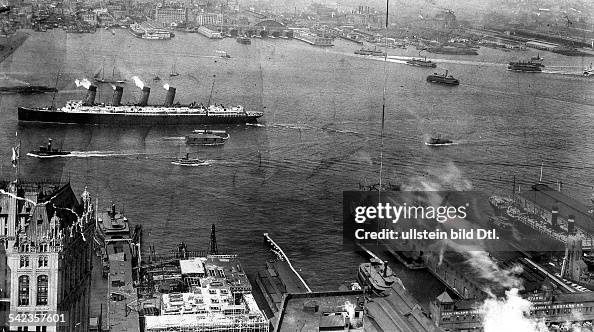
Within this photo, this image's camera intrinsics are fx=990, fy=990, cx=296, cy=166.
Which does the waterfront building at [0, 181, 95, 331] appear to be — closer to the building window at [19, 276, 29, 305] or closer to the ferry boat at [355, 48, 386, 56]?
the building window at [19, 276, 29, 305]


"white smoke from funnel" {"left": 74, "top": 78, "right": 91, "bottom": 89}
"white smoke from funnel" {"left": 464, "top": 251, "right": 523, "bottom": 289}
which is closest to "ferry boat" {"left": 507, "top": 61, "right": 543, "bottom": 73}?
"white smoke from funnel" {"left": 74, "top": 78, "right": 91, "bottom": 89}

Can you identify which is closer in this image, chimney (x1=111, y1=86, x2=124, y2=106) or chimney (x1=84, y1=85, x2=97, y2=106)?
chimney (x1=84, y1=85, x2=97, y2=106)

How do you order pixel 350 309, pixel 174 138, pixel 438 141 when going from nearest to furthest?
pixel 350 309
pixel 438 141
pixel 174 138

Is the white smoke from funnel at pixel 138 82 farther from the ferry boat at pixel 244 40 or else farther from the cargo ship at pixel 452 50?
the cargo ship at pixel 452 50

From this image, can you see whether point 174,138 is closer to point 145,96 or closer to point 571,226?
point 145,96

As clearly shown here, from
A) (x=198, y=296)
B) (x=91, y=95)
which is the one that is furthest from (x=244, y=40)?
(x=198, y=296)
